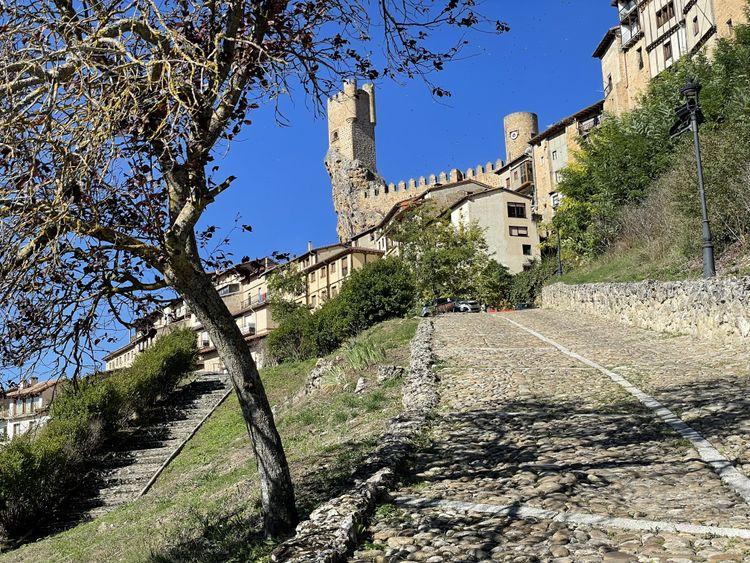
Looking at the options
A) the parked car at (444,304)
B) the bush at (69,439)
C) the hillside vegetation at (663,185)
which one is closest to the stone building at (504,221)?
the parked car at (444,304)

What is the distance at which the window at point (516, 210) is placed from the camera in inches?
2613

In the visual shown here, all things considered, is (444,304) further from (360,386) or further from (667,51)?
(360,386)

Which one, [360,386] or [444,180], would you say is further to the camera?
[444,180]

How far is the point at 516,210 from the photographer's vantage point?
6681 centimetres

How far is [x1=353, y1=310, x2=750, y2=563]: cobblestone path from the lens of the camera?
4.38 metres

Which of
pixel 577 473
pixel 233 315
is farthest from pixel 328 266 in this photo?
pixel 577 473

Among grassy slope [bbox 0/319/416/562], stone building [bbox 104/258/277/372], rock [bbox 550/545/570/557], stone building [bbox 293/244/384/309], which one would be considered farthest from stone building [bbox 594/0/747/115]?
rock [bbox 550/545/570/557]

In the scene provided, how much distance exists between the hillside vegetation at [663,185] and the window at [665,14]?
9.24m

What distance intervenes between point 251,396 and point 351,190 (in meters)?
96.8

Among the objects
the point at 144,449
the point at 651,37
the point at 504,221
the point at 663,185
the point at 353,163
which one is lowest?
the point at 144,449

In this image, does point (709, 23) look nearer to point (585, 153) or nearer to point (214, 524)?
point (585, 153)

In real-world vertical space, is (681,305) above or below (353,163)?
below

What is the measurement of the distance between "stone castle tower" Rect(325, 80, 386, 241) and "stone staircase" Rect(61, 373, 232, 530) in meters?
67.2

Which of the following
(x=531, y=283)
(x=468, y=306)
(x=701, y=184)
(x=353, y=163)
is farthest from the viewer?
(x=353, y=163)
